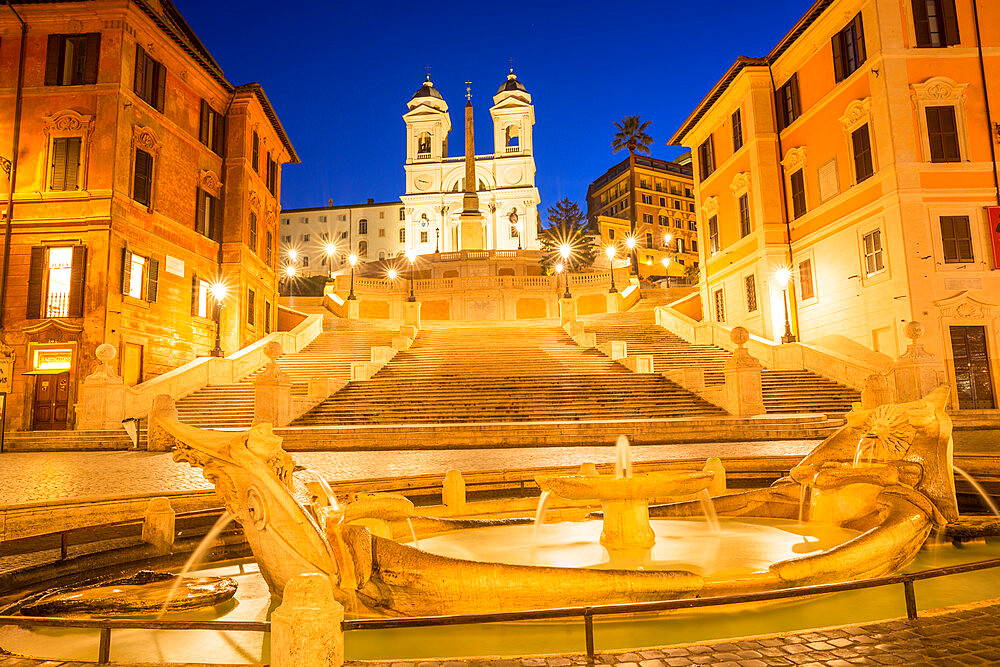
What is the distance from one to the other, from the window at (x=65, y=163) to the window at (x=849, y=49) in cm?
2910

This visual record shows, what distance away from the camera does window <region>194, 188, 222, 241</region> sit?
94.1 ft

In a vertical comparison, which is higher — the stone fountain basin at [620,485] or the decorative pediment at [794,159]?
the decorative pediment at [794,159]

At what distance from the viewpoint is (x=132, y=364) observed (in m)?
23.0

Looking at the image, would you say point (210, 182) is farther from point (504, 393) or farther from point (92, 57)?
point (504, 393)

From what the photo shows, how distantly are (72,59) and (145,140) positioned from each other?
3.79 metres

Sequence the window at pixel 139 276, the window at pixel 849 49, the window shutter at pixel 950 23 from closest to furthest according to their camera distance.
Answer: the window shutter at pixel 950 23, the window at pixel 139 276, the window at pixel 849 49

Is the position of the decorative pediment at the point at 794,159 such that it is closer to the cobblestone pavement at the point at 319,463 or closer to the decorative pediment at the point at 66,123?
the cobblestone pavement at the point at 319,463

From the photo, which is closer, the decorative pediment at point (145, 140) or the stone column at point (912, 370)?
the stone column at point (912, 370)

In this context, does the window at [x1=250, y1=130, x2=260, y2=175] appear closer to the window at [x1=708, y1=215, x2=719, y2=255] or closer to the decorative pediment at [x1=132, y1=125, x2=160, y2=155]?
the decorative pediment at [x1=132, y1=125, x2=160, y2=155]

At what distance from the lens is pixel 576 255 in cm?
6112

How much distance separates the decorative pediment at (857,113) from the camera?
2305 cm

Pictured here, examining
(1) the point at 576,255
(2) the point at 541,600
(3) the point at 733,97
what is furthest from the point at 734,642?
(1) the point at 576,255

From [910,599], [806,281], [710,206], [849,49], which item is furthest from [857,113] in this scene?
[910,599]

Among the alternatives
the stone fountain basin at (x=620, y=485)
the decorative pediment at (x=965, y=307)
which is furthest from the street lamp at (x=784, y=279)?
the stone fountain basin at (x=620, y=485)
